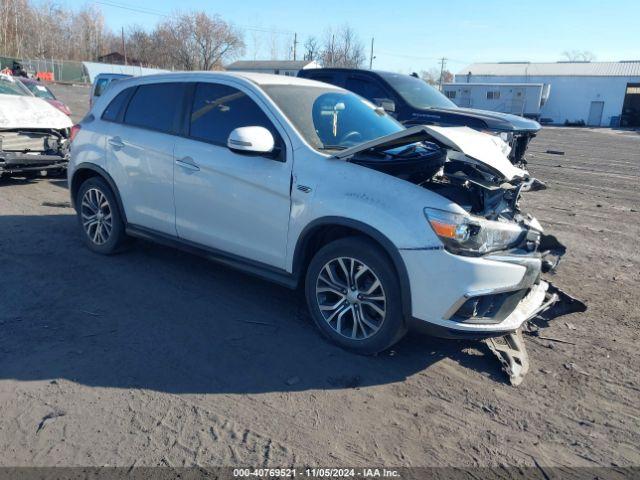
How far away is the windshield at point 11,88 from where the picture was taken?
9.66 meters

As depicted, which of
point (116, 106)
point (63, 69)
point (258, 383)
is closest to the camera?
point (258, 383)

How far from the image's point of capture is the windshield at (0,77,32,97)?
9656mm

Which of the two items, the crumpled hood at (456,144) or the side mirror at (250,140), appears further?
the side mirror at (250,140)

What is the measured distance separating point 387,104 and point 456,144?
476cm

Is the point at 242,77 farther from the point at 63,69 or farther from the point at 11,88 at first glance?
the point at 63,69

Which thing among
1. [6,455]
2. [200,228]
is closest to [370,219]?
[200,228]

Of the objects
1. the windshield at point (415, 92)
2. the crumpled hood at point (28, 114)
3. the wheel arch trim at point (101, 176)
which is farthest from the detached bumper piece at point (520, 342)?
the crumpled hood at point (28, 114)

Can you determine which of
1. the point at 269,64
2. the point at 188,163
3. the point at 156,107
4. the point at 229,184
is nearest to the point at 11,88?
the point at 156,107

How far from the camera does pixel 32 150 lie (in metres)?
8.98

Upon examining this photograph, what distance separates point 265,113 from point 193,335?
1.88 meters

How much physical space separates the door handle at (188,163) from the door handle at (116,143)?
0.97 meters

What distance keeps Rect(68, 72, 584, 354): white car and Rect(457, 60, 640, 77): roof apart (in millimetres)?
57458

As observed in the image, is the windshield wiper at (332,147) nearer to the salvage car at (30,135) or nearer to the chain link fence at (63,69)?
the salvage car at (30,135)

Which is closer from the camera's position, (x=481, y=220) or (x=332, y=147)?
(x=481, y=220)
